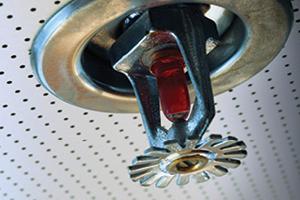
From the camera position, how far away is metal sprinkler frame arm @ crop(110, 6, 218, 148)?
0.57m

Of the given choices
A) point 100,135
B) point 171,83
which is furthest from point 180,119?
point 100,135

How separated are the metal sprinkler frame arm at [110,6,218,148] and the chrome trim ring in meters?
0.03

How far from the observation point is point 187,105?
0.61m

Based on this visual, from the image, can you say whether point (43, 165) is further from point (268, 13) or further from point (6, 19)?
point (268, 13)

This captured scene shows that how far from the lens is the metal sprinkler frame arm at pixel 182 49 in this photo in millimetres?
569

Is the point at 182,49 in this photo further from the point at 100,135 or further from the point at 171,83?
the point at 100,135

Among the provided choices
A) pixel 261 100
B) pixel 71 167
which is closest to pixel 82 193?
pixel 71 167

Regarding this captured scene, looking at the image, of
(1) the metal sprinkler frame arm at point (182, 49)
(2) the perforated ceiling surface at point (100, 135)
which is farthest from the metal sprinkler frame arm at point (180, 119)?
(2) the perforated ceiling surface at point (100, 135)

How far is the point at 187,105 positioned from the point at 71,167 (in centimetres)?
34

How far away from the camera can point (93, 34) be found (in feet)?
1.91

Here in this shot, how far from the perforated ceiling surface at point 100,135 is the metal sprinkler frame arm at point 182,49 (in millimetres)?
95

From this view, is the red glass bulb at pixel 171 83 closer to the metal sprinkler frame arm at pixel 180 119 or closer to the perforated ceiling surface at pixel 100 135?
the metal sprinkler frame arm at pixel 180 119

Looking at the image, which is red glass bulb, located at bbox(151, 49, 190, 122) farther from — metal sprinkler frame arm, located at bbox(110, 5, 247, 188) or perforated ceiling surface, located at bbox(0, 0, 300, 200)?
perforated ceiling surface, located at bbox(0, 0, 300, 200)

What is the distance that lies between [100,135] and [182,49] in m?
0.30
